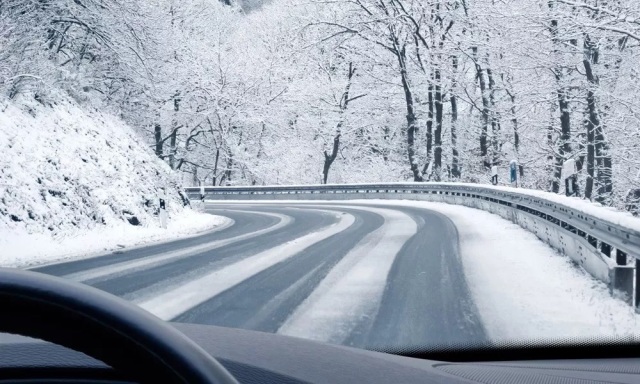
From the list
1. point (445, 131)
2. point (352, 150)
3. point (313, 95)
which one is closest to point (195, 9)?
point (313, 95)

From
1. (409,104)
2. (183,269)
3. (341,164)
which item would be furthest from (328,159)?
(183,269)

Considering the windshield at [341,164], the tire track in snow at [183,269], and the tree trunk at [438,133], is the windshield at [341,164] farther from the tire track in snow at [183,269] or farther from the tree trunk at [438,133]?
the tree trunk at [438,133]

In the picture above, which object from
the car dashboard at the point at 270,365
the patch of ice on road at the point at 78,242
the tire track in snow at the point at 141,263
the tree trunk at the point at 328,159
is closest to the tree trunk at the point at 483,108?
the tree trunk at the point at 328,159

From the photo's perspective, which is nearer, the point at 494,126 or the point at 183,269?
the point at 183,269

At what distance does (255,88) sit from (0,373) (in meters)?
44.1

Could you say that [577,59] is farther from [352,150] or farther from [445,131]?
[352,150]

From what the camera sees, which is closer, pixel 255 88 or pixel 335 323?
pixel 335 323

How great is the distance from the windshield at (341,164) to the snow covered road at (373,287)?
0.16ft

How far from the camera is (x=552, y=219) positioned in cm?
1188

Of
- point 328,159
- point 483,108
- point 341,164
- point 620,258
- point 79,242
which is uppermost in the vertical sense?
point 483,108

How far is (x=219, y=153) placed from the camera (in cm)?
4825

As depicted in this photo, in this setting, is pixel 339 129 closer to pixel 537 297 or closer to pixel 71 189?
pixel 71 189

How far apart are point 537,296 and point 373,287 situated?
6.18ft

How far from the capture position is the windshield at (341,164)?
679 centimetres
